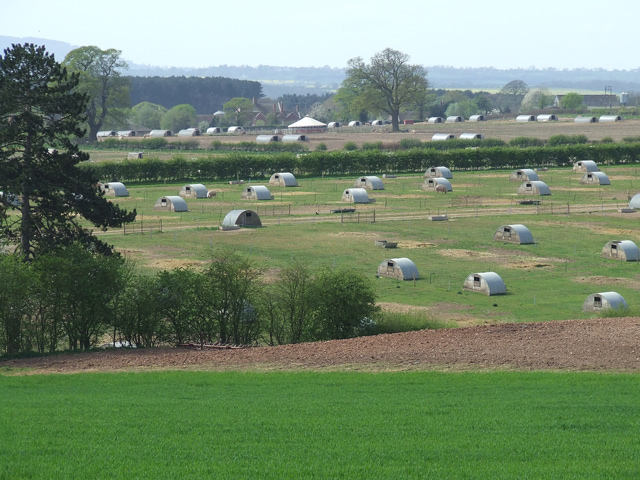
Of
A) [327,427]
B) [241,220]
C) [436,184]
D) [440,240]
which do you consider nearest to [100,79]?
[436,184]

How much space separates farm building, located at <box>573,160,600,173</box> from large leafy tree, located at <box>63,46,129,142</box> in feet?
288

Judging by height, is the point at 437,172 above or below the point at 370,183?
above

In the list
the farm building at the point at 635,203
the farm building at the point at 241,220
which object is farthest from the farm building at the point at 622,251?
the farm building at the point at 241,220

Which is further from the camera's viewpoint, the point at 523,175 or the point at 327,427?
the point at 523,175

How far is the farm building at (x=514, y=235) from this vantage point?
6425 cm

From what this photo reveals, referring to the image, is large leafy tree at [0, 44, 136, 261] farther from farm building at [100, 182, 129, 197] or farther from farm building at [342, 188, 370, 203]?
farm building at [100, 182, 129, 197]

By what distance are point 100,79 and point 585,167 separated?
97930 millimetres

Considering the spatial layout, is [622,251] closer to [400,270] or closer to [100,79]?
[400,270]

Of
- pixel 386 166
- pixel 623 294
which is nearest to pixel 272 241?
pixel 623 294

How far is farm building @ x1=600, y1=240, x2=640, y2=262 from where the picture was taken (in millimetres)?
57312

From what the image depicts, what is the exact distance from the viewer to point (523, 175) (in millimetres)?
106562

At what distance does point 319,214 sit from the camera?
81062 millimetres

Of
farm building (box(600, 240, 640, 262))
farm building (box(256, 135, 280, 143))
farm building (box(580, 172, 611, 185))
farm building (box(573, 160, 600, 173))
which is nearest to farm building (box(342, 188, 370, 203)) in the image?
farm building (box(580, 172, 611, 185))

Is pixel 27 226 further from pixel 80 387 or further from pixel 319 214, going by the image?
pixel 319 214
